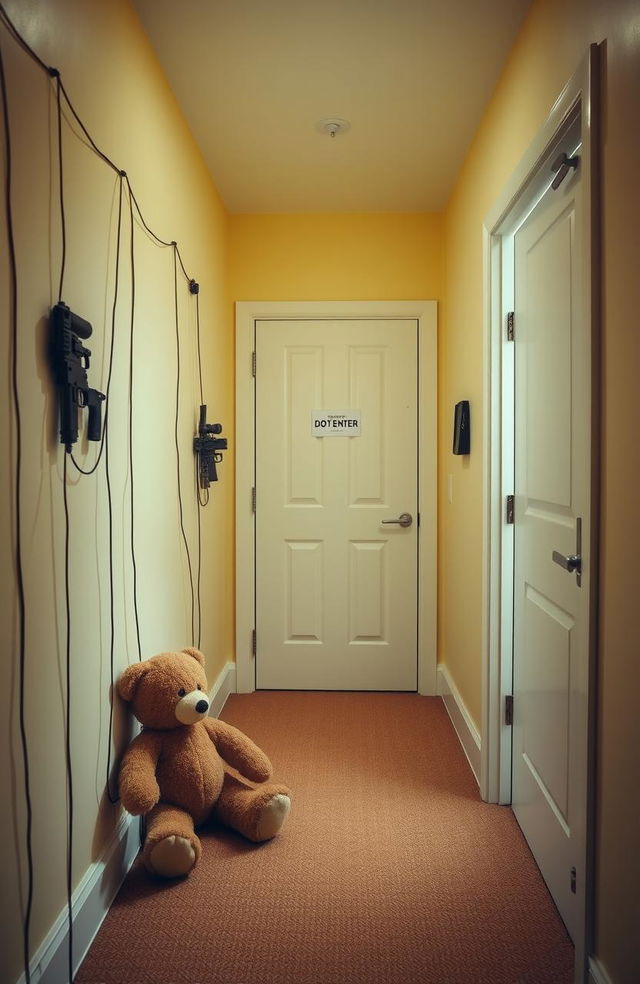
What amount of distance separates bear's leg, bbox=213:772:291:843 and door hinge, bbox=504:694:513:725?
806mm

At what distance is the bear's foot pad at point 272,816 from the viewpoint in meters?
2.08

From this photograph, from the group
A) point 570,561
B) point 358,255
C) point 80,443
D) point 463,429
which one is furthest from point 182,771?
point 358,255

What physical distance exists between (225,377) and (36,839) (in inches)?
98.4

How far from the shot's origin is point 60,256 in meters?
1.48

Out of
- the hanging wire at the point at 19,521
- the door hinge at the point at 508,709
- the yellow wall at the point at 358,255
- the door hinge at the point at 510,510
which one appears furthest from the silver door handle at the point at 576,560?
the yellow wall at the point at 358,255

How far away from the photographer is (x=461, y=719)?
291 centimetres

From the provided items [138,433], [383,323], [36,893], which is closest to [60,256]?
[138,433]

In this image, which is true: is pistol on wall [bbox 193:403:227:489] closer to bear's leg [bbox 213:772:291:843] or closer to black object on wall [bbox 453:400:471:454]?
black object on wall [bbox 453:400:471:454]

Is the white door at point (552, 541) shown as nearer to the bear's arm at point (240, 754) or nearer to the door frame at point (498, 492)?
the door frame at point (498, 492)

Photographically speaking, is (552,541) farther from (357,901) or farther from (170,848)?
(170,848)

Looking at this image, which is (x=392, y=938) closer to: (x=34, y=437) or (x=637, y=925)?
(x=637, y=925)

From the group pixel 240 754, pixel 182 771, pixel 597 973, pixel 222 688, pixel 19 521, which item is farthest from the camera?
pixel 222 688

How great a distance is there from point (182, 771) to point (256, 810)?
0.89 feet

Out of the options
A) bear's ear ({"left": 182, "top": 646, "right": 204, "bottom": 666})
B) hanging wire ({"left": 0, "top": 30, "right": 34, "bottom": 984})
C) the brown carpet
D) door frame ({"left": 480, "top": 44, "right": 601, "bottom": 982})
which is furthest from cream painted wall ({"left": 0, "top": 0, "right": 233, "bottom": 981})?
door frame ({"left": 480, "top": 44, "right": 601, "bottom": 982})
